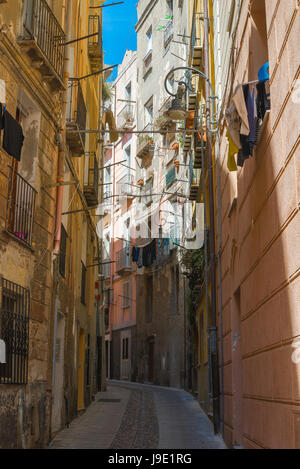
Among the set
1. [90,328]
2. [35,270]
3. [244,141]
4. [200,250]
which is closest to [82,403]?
[90,328]

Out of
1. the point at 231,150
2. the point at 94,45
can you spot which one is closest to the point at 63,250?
the point at 231,150

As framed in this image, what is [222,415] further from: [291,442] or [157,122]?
[157,122]

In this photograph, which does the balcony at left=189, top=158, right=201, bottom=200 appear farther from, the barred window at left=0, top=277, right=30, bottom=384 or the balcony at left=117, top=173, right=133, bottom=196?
the balcony at left=117, top=173, right=133, bottom=196

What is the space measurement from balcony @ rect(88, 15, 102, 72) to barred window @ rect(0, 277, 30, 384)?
10.6 m

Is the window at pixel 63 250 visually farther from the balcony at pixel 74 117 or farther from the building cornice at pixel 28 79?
the building cornice at pixel 28 79

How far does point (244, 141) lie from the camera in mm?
6762

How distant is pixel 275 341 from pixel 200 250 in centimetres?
1166

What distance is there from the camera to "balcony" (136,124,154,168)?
32162 millimetres

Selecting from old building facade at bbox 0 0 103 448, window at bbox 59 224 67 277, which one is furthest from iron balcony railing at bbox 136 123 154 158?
window at bbox 59 224 67 277

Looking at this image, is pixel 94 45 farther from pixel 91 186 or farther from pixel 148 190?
pixel 148 190

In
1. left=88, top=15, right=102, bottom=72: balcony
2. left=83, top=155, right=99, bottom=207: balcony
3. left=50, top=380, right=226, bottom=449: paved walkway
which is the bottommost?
left=50, top=380, right=226, bottom=449: paved walkway

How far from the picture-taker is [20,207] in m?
8.66

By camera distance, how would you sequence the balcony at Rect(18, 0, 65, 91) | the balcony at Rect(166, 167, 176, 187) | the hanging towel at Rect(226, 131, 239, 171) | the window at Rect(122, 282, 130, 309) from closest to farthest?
the hanging towel at Rect(226, 131, 239, 171), the balcony at Rect(18, 0, 65, 91), the balcony at Rect(166, 167, 176, 187), the window at Rect(122, 282, 130, 309)

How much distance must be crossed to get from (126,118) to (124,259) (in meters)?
8.84
